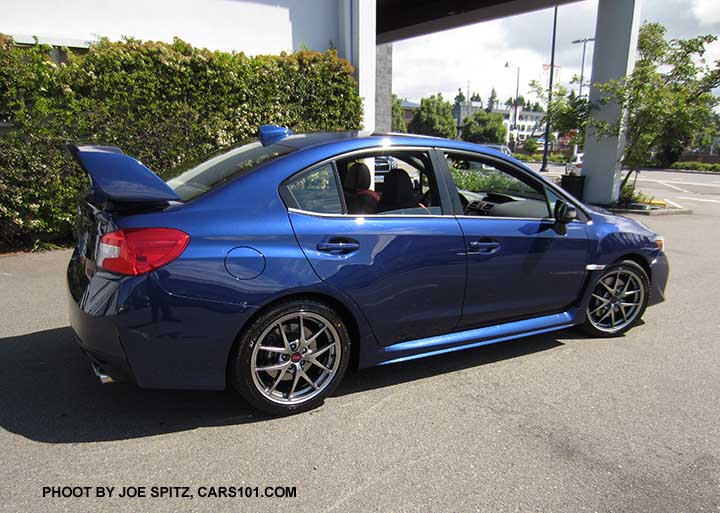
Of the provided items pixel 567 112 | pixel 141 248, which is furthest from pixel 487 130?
pixel 141 248

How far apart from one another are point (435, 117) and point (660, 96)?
6766cm

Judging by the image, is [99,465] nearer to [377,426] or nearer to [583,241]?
[377,426]

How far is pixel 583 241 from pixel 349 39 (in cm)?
708

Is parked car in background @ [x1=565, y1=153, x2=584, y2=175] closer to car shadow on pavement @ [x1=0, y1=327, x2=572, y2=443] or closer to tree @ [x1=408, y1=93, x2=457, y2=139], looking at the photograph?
car shadow on pavement @ [x1=0, y1=327, x2=572, y2=443]

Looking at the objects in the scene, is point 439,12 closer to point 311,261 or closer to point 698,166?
point 311,261

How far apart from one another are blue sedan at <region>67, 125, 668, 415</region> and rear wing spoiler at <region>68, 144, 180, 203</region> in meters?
0.01

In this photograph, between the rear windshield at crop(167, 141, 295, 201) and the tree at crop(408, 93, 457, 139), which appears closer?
the rear windshield at crop(167, 141, 295, 201)

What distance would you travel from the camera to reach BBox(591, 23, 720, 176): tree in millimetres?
11438

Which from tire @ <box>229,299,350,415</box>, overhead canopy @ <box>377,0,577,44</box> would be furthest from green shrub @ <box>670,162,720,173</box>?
tire @ <box>229,299,350,415</box>

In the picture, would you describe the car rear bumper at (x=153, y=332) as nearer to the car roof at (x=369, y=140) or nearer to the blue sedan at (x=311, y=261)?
the blue sedan at (x=311, y=261)

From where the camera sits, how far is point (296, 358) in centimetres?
288

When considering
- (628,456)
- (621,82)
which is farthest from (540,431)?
(621,82)

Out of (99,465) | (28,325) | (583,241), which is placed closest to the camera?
(99,465)

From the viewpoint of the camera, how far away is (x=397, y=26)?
56.9 feet
